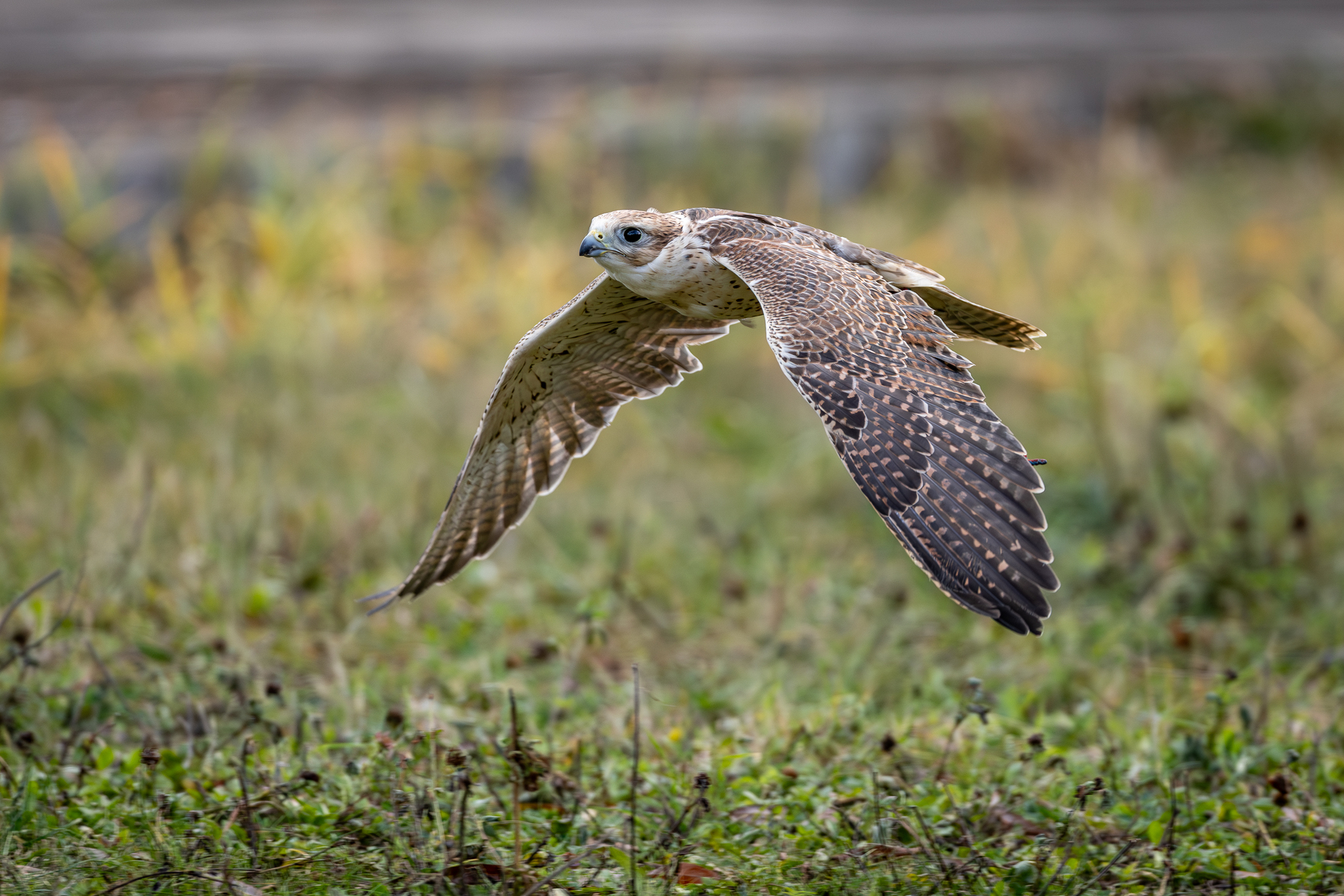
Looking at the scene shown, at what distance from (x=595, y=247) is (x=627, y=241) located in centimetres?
9

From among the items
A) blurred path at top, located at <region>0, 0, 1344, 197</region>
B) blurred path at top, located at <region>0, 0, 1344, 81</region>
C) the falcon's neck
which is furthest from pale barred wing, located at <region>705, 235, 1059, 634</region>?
blurred path at top, located at <region>0, 0, 1344, 81</region>

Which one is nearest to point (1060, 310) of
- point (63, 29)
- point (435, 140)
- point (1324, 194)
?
point (1324, 194)

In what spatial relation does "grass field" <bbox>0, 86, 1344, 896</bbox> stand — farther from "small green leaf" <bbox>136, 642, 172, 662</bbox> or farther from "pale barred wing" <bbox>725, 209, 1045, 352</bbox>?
"pale barred wing" <bbox>725, 209, 1045, 352</bbox>

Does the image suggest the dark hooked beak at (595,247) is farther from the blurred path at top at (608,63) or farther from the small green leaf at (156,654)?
the blurred path at top at (608,63)

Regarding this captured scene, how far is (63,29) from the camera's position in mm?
13375

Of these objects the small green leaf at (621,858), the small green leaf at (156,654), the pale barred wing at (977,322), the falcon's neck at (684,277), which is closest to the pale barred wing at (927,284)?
the pale barred wing at (977,322)

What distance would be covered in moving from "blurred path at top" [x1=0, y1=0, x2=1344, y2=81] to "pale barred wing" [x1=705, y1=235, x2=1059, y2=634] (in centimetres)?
897

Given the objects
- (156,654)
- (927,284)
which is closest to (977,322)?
(927,284)

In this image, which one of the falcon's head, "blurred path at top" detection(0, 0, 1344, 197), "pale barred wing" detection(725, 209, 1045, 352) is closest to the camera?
the falcon's head

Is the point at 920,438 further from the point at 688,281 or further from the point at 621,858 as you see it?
the point at 621,858

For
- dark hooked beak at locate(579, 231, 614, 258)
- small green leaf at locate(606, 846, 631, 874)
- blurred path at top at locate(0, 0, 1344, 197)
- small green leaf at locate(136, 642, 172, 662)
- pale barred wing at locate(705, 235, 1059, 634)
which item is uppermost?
blurred path at top at locate(0, 0, 1344, 197)

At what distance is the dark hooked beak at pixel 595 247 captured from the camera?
13.4 feet

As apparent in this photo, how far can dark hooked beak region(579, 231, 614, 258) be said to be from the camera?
13.4ft

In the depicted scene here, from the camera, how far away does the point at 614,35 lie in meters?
14.1
